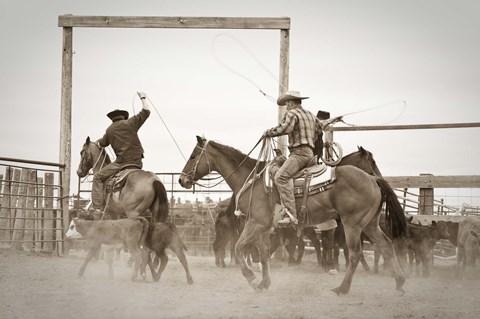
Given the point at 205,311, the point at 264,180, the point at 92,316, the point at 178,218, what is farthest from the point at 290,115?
the point at 178,218

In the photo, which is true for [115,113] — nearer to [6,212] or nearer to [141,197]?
[141,197]

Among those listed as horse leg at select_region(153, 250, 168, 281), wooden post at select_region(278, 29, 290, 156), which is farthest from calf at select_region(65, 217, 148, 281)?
wooden post at select_region(278, 29, 290, 156)

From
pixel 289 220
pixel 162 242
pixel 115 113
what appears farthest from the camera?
pixel 115 113

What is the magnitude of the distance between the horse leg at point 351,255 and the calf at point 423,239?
128 inches

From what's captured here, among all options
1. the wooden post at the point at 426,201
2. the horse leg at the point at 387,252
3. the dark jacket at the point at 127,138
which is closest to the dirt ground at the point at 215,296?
the horse leg at the point at 387,252

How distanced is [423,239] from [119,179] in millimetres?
5876

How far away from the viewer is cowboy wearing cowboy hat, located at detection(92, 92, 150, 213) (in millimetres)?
12227

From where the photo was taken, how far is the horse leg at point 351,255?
9.18m

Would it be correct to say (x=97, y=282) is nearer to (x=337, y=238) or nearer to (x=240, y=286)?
(x=240, y=286)

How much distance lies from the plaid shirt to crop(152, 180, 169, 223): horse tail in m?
2.57

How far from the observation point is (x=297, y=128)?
995 cm

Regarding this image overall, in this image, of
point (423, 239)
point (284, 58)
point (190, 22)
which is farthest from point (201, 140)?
point (423, 239)

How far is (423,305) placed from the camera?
Answer: 837 cm

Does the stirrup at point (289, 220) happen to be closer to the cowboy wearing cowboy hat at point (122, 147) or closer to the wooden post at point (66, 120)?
the cowboy wearing cowboy hat at point (122, 147)
